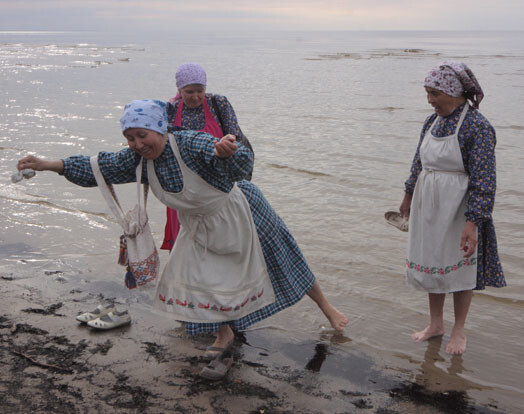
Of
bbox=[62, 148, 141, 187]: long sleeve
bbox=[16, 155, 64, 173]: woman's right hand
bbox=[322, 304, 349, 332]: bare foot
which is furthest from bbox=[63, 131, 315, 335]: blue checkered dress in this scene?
bbox=[322, 304, 349, 332]: bare foot

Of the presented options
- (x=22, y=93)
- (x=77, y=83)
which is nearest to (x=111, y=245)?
(x=22, y=93)

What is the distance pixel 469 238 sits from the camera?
11.1ft

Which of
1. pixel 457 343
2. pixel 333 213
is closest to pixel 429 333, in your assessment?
pixel 457 343

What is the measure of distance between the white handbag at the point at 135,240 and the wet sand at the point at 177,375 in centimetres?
58

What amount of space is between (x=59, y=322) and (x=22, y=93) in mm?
19325

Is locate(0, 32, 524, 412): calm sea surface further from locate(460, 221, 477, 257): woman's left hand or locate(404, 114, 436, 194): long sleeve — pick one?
locate(404, 114, 436, 194): long sleeve

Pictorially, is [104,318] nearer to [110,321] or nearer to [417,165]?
[110,321]

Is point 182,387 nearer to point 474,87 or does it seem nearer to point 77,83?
point 474,87

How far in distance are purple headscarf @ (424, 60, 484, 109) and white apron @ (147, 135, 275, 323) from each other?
4.49 ft

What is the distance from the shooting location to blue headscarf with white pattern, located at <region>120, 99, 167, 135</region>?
2975mm

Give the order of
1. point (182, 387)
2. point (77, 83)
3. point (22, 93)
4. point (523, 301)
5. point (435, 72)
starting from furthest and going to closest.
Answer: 1. point (77, 83)
2. point (22, 93)
3. point (523, 301)
4. point (435, 72)
5. point (182, 387)

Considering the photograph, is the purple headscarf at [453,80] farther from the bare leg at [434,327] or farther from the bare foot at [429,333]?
the bare foot at [429,333]

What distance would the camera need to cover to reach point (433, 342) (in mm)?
4059

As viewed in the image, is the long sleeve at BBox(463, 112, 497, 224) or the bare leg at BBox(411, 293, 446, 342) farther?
the bare leg at BBox(411, 293, 446, 342)
